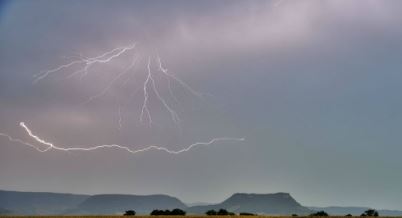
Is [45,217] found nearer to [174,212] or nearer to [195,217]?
[195,217]

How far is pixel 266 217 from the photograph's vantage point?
53.6 meters

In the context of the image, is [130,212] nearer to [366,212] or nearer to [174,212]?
[174,212]

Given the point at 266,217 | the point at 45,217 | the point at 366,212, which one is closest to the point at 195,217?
the point at 266,217

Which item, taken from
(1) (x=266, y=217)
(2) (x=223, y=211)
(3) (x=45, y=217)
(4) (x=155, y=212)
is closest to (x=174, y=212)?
(4) (x=155, y=212)

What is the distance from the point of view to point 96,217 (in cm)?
4922

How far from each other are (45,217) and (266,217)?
19505mm

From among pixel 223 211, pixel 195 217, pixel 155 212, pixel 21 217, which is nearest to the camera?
pixel 21 217

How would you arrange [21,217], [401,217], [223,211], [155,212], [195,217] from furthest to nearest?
[223,211] → [155,212] → [401,217] → [195,217] → [21,217]

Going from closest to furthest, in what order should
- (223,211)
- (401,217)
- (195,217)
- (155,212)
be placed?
(195,217)
(401,217)
(155,212)
(223,211)

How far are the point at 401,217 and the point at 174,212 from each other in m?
25.2

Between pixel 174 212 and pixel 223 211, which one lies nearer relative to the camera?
pixel 174 212

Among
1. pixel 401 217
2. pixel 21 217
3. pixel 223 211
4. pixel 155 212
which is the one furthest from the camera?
pixel 223 211

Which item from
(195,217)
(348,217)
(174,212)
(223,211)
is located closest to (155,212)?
(174,212)

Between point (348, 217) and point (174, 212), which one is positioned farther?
point (174, 212)
